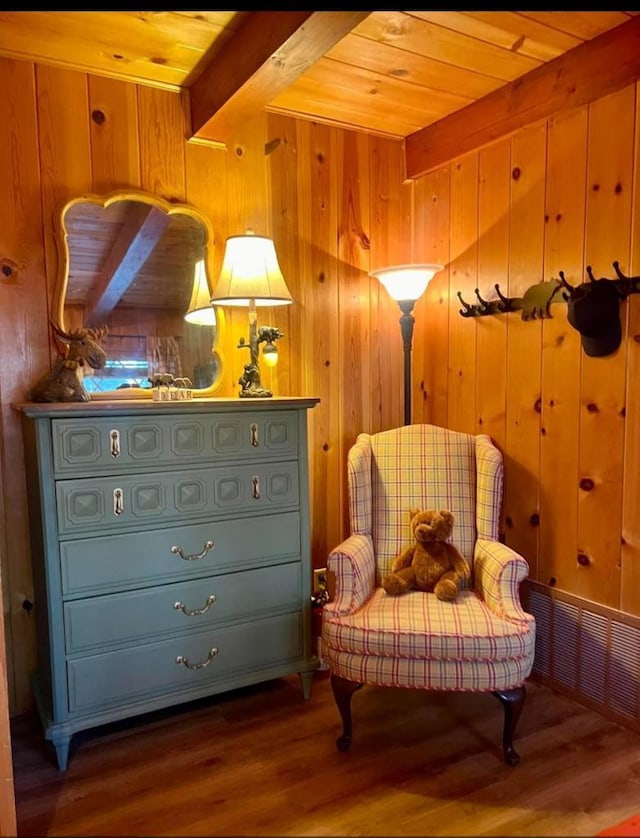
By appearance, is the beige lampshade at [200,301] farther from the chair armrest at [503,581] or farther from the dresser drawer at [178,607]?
the chair armrest at [503,581]

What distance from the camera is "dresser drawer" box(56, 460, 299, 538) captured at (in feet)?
5.82

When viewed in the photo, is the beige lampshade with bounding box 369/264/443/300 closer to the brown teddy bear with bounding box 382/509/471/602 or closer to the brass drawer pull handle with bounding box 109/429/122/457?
the brown teddy bear with bounding box 382/509/471/602

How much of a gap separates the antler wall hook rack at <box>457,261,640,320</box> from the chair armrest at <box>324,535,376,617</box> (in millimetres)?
1124

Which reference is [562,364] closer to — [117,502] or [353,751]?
[353,751]

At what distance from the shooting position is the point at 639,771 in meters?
1.72

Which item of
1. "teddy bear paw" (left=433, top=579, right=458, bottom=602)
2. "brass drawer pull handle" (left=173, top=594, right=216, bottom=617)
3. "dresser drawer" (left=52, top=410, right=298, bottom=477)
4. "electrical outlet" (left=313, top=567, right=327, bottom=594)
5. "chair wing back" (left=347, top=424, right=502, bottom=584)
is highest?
"dresser drawer" (left=52, top=410, right=298, bottom=477)

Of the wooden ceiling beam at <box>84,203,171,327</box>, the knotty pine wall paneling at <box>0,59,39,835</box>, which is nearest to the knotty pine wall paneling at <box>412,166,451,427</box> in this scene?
the wooden ceiling beam at <box>84,203,171,327</box>

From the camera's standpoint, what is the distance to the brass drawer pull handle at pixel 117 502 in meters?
1.82

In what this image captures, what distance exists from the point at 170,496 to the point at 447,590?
97 centimetres

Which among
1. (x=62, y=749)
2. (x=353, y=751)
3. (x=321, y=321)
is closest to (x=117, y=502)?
(x=62, y=749)

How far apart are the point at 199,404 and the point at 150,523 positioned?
0.41 meters

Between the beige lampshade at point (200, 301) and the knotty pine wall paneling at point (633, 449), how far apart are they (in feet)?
4.99

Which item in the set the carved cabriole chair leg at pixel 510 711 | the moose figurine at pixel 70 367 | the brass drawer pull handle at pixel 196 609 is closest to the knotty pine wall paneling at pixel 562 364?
the carved cabriole chair leg at pixel 510 711
